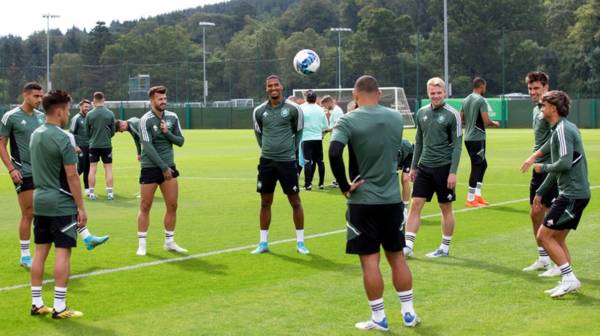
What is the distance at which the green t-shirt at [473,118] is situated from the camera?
16859mm

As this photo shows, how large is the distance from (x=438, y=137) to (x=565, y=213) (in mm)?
2624

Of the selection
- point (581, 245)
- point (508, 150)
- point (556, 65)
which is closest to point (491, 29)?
point (556, 65)

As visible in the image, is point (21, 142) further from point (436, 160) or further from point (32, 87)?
point (436, 160)

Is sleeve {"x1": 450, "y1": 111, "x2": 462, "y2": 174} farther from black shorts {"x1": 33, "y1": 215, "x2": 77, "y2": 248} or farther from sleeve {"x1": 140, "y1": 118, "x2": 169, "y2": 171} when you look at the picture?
black shorts {"x1": 33, "y1": 215, "x2": 77, "y2": 248}

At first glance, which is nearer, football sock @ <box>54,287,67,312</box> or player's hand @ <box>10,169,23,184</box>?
football sock @ <box>54,287,67,312</box>

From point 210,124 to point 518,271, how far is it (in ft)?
205

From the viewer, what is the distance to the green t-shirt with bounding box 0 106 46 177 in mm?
11055

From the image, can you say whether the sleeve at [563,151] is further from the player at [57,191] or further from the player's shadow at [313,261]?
the player at [57,191]

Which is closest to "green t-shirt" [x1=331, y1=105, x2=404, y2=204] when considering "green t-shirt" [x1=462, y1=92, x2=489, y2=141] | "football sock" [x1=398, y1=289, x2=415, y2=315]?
"football sock" [x1=398, y1=289, x2=415, y2=315]

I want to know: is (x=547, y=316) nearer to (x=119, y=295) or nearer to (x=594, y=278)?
(x=594, y=278)

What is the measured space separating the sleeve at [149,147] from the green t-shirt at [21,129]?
1344 millimetres

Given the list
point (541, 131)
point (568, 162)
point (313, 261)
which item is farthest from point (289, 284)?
point (541, 131)

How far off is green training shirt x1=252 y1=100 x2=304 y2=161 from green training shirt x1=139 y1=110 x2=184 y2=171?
1.07 m

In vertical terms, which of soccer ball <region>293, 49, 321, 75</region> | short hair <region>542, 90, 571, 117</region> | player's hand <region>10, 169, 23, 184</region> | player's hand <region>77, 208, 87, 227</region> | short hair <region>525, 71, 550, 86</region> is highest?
soccer ball <region>293, 49, 321, 75</region>
